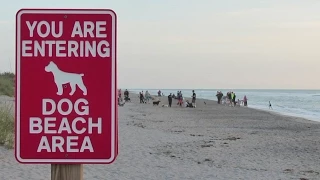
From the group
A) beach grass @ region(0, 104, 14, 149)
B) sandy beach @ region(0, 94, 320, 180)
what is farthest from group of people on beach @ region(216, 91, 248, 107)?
beach grass @ region(0, 104, 14, 149)

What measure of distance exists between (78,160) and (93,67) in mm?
364

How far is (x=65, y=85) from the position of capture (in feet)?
6.54

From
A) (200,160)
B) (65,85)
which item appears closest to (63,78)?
(65,85)

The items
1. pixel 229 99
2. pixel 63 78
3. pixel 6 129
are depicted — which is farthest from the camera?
pixel 229 99

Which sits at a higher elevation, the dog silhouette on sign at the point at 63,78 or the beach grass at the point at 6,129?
the dog silhouette on sign at the point at 63,78

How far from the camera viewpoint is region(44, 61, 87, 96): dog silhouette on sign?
197 cm

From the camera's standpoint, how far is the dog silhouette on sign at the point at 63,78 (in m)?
1.97

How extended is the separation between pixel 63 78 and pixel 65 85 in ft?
0.10

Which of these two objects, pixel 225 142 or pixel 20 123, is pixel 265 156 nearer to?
pixel 225 142

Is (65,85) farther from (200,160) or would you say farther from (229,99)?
(229,99)

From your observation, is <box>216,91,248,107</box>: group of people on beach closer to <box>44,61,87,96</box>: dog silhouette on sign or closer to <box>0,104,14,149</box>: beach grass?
<box>0,104,14,149</box>: beach grass

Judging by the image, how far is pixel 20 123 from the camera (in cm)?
203

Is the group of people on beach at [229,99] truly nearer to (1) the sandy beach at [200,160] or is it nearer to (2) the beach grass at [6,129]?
(1) the sandy beach at [200,160]

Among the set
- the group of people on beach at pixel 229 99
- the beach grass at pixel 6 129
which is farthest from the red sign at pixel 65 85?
the group of people on beach at pixel 229 99
